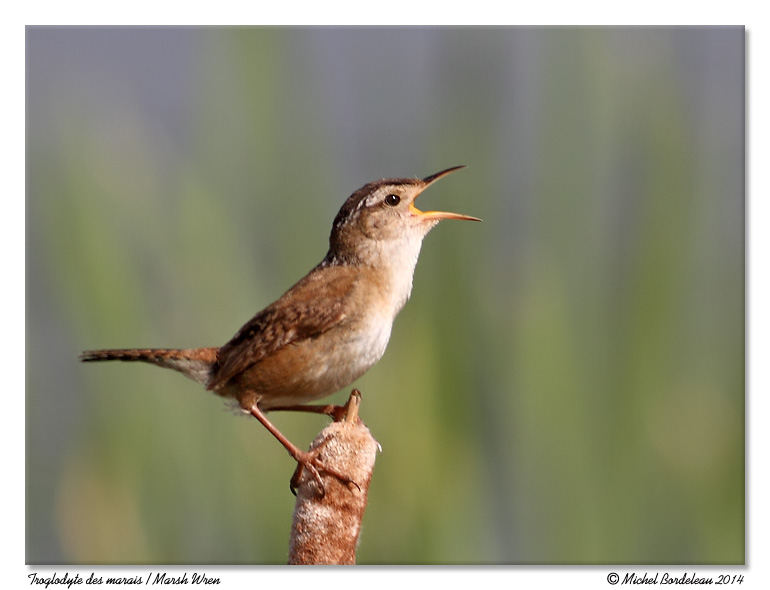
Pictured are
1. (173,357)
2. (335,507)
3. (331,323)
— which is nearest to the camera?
(335,507)

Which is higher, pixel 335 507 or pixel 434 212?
pixel 434 212

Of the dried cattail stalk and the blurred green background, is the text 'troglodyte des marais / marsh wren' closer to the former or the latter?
the blurred green background

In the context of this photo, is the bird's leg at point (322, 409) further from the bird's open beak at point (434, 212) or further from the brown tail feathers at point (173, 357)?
the bird's open beak at point (434, 212)

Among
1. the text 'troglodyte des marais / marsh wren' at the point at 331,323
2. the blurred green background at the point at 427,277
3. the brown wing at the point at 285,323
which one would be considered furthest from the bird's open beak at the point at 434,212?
the brown wing at the point at 285,323

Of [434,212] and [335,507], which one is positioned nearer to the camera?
[335,507]

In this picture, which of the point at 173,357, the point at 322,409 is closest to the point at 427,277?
the point at 322,409

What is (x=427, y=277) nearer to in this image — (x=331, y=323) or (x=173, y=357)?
(x=331, y=323)

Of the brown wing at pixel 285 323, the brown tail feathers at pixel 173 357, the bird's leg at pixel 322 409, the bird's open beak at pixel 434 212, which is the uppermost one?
the bird's open beak at pixel 434 212
